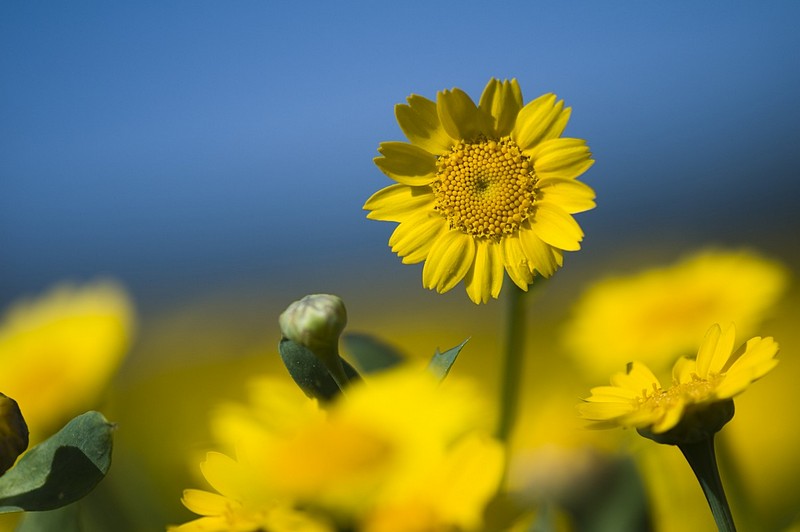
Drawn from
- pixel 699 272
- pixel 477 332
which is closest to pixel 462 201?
pixel 699 272

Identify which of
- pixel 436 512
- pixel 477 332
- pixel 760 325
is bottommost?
pixel 477 332

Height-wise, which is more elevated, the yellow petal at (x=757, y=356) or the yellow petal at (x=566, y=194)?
the yellow petal at (x=566, y=194)

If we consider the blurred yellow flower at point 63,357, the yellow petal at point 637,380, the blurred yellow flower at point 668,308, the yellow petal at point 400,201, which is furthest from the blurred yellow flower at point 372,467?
the blurred yellow flower at point 668,308

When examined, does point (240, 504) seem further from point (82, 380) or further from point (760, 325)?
point (760, 325)

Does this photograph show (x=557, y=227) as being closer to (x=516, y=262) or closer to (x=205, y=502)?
(x=516, y=262)

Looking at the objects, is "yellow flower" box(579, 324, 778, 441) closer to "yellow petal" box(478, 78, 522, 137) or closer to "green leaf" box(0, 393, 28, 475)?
"yellow petal" box(478, 78, 522, 137)

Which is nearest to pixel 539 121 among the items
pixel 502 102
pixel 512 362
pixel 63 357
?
pixel 502 102

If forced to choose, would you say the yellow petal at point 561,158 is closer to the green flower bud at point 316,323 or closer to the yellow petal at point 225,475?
the green flower bud at point 316,323
